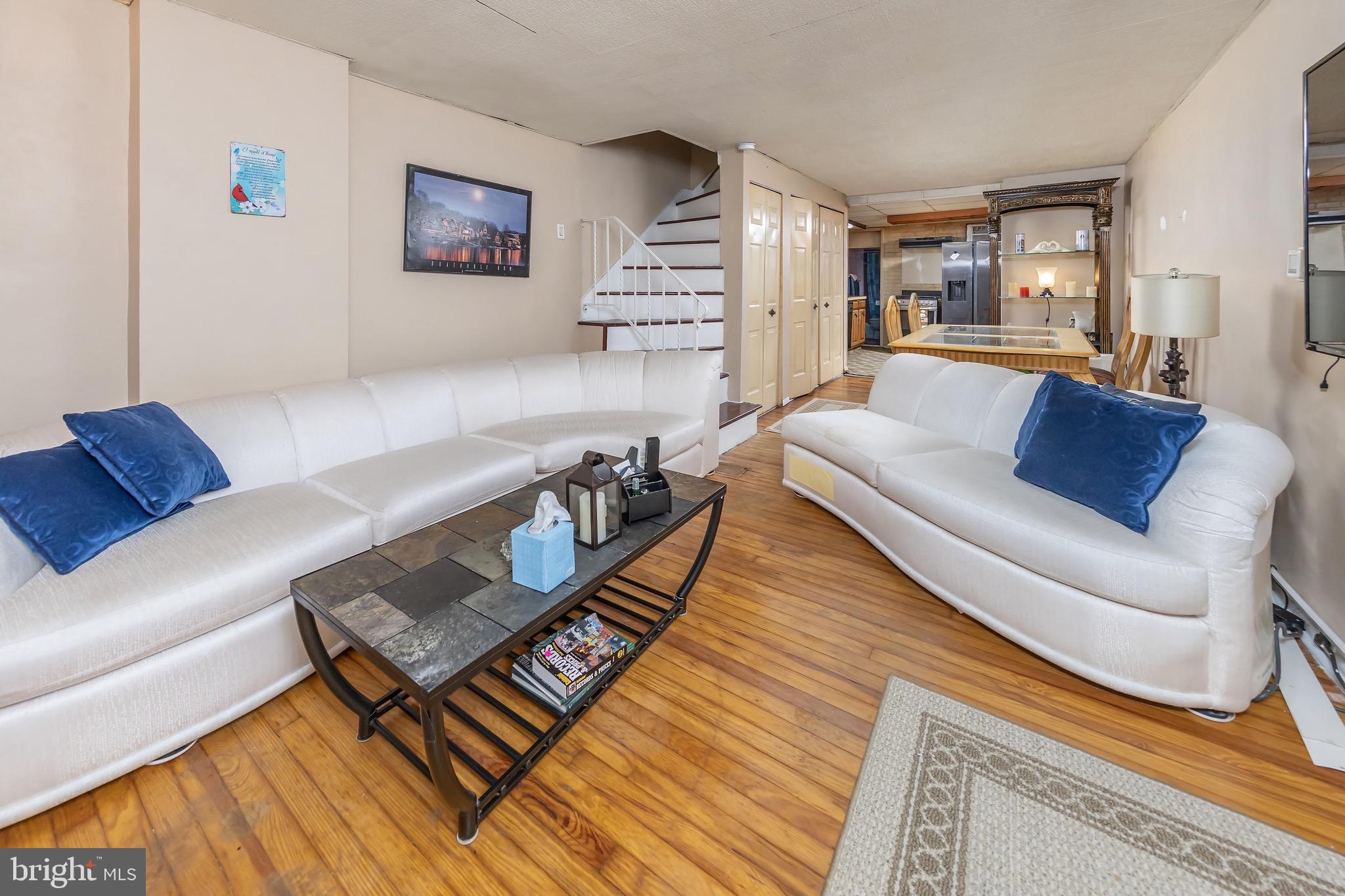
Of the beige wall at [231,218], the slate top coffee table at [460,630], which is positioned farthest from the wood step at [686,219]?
the slate top coffee table at [460,630]

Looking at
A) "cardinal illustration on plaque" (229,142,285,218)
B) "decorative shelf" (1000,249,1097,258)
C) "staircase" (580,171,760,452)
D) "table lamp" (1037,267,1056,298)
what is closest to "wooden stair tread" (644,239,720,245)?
"staircase" (580,171,760,452)

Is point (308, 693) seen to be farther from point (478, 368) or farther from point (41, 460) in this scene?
point (478, 368)

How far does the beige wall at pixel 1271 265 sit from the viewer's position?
6.42ft

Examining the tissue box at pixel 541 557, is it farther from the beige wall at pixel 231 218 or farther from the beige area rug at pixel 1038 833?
the beige wall at pixel 231 218

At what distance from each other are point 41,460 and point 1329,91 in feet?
13.2

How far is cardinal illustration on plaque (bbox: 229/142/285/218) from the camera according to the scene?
2688mm

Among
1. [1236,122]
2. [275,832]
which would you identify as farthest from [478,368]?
[1236,122]

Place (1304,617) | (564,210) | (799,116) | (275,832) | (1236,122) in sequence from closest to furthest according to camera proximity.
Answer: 1. (275,832)
2. (1304,617)
3. (1236,122)
4. (799,116)
5. (564,210)

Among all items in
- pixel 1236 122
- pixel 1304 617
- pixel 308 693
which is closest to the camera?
pixel 308 693

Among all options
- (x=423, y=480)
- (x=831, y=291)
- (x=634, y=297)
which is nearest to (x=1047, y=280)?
(x=831, y=291)

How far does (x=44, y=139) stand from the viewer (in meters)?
2.28

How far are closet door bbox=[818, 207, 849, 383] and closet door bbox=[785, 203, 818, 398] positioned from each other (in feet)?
0.74

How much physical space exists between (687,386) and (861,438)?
3.98 feet

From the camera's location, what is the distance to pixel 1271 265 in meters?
2.36
